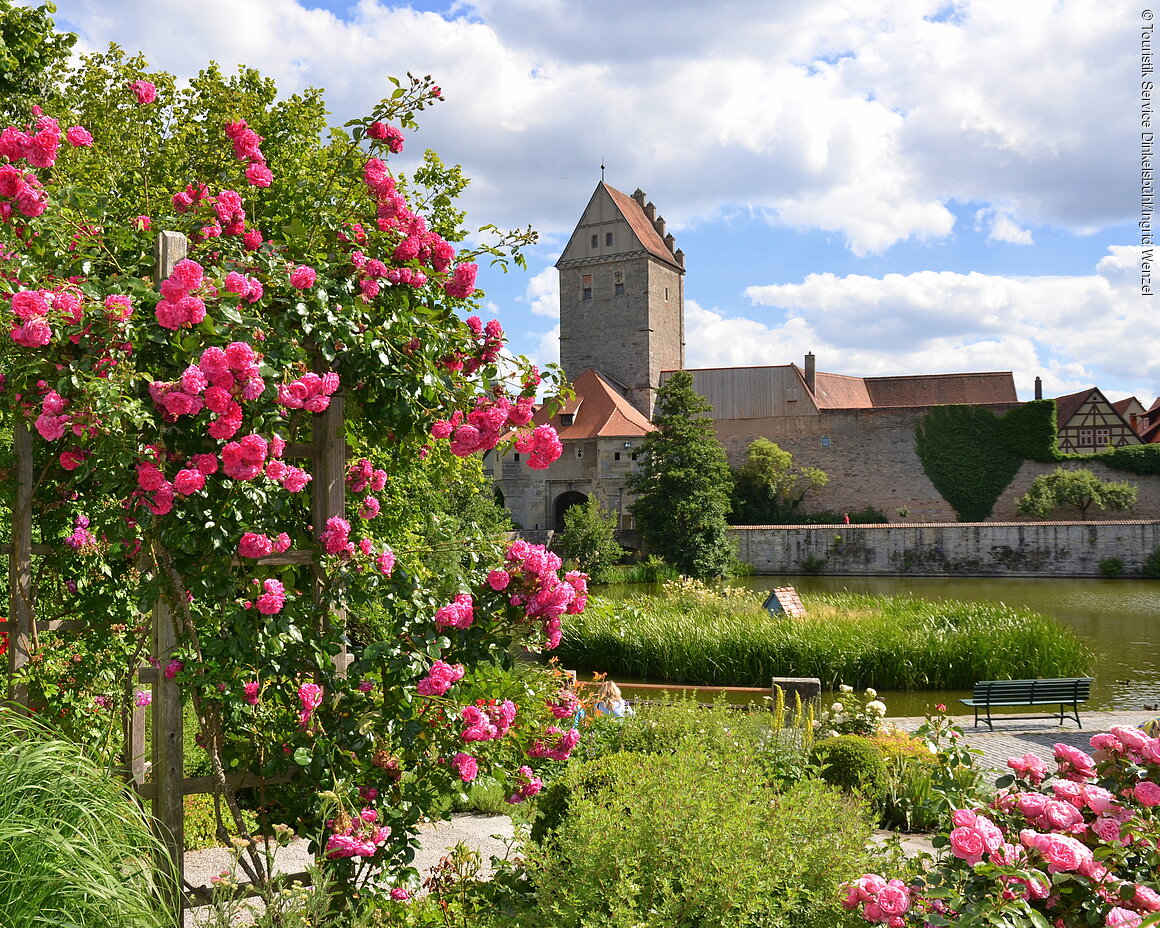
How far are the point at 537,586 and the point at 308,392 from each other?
0.94m

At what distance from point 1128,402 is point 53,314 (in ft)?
188

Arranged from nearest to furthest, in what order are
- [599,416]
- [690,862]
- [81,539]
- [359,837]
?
[690,862] → [359,837] → [81,539] → [599,416]

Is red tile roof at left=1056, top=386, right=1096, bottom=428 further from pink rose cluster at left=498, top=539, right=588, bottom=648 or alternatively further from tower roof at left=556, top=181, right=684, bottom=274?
pink rose cluster at left=498, top=539, right=588, bottom=648

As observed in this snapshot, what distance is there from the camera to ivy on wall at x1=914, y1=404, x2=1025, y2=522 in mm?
35750

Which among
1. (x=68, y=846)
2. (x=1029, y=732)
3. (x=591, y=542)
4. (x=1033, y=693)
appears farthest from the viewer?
(x=591, y=542)

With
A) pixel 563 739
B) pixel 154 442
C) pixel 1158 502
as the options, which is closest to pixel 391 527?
pixel 563 739

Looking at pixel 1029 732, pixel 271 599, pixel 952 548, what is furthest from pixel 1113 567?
pixel 271 599

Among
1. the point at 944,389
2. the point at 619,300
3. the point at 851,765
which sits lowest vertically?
the point at 851,765

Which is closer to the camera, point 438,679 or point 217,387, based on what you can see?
point 217,387

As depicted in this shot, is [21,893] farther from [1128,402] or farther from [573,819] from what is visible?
[1128,402]

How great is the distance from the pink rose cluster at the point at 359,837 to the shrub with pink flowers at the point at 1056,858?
1330 millimetres

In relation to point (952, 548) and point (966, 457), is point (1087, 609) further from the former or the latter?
point (966, 457)

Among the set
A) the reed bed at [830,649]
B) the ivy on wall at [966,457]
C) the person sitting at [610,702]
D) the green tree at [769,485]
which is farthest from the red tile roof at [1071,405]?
the person sitting at [610,702]

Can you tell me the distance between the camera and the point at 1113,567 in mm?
28453
